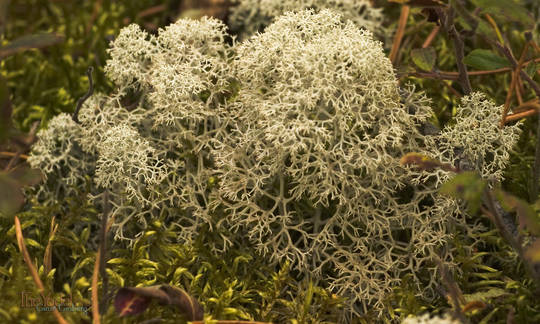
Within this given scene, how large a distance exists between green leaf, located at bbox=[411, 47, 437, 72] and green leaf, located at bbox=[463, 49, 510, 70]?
0.09m

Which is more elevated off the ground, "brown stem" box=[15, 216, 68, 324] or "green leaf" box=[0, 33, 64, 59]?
"green leaf" box=[0, 33, 64, 59]

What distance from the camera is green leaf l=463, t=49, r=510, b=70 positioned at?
1698 millimetres

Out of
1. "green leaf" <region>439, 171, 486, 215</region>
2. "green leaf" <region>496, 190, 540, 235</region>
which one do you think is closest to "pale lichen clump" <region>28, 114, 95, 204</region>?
"green leaf" <region>439, 171, 486, 215</region>

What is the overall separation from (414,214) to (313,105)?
1.44 feet

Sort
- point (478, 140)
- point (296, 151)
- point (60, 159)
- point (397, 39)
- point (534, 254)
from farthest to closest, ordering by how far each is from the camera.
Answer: point (397, 39)
point (60, 159)
point (478, 140)
point (296, 151)
point (534, 254)

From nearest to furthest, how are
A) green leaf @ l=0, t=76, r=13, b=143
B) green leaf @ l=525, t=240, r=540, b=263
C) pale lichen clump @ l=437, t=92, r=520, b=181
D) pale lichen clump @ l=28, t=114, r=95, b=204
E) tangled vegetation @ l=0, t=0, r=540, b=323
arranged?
green leaf @ l=525, t=240, r=540, b=263
green leaf @ l=0, t=76, r=13, b=143
tangled vegetation @ l=0, t=0, r=540, b=323
pale lichen clump @ l=437, t=92, r=520, b=181
pale lichen clump @ l=28, t=114, r=95, b=204

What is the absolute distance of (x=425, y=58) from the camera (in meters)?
1.72

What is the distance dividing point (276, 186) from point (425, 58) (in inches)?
22.6

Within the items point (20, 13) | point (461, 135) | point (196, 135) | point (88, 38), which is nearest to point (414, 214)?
point (461, 135)

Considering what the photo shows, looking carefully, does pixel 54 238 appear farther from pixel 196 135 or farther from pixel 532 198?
pixel 532 198

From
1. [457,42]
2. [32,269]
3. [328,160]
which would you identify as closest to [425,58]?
[457,42]

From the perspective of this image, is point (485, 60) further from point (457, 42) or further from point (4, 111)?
point (4, 111)

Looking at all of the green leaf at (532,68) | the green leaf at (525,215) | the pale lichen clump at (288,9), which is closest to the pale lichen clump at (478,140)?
the green leaf at (532,68)

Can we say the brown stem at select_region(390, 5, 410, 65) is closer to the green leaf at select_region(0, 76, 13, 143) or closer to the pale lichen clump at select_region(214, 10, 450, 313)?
the pale lichen clump at select_region(214, 10, 450, 313)
